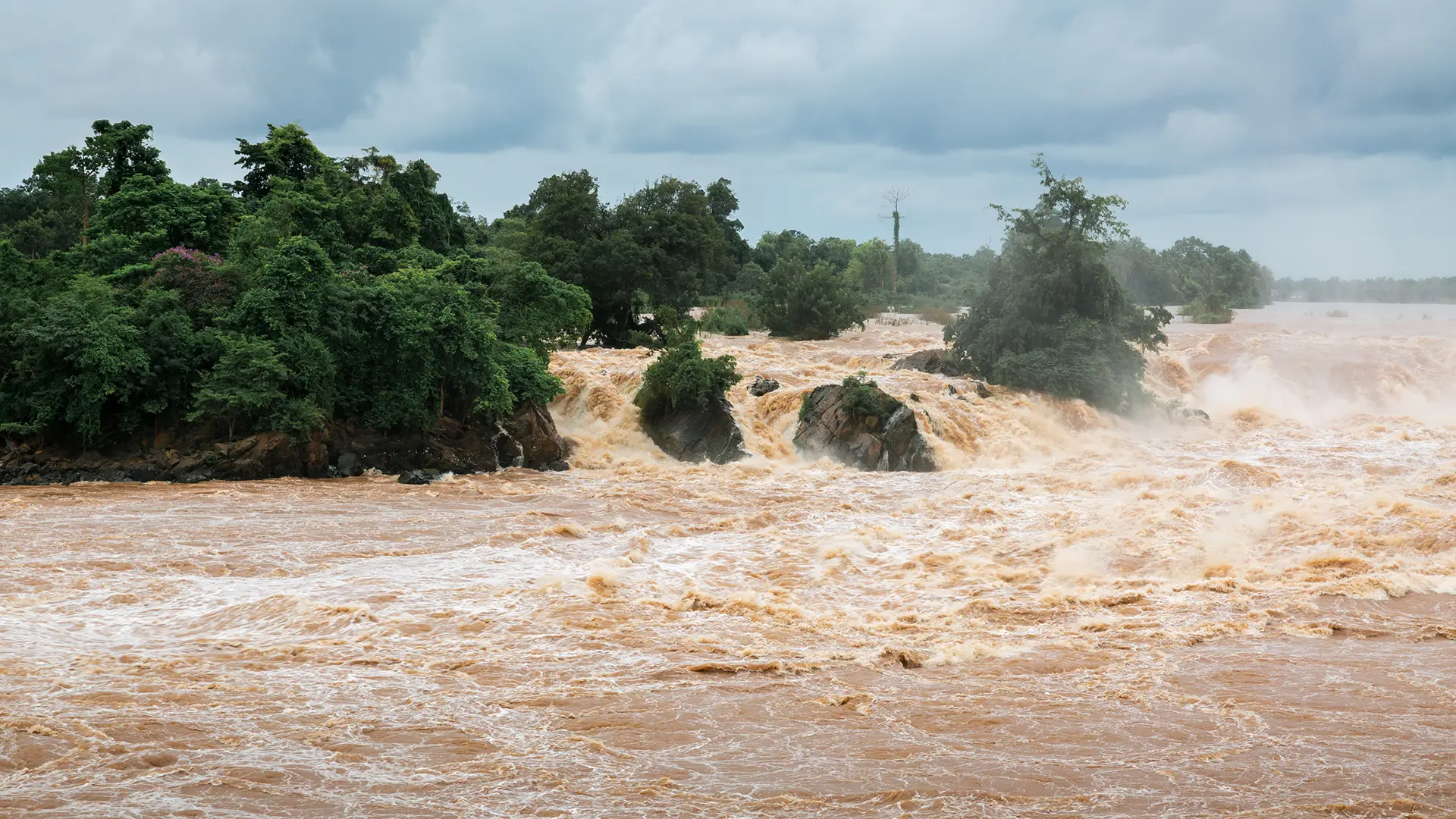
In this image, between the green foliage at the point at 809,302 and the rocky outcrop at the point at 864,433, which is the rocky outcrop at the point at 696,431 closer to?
the rocky outcrop at the point at 864,433

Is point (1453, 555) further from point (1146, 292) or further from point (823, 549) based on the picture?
point (1146, 292)

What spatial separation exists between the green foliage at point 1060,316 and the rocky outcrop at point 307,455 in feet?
38.3

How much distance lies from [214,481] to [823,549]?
10.9 meters

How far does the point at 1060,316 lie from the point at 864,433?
8.54 metres

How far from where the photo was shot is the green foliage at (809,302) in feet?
127

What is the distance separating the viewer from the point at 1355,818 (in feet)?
20.9

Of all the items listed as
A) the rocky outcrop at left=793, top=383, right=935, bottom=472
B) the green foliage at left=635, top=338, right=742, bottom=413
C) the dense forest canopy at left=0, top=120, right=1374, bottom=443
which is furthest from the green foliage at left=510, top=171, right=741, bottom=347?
the rocky outcrop at left=793, top=383, right=935, bottom=472

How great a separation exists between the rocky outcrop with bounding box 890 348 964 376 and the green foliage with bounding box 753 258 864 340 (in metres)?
7.33

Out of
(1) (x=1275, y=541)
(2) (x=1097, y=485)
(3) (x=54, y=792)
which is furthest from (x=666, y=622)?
(2) (x=1097, y=485)

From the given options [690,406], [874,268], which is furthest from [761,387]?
[874,268]

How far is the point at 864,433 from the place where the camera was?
2330cm

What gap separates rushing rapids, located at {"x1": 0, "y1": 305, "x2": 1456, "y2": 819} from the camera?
700 cm

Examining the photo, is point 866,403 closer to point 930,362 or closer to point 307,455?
point 930,362

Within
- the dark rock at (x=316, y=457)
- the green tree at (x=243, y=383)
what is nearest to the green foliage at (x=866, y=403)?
the dark rock at (x=316, y=457)
